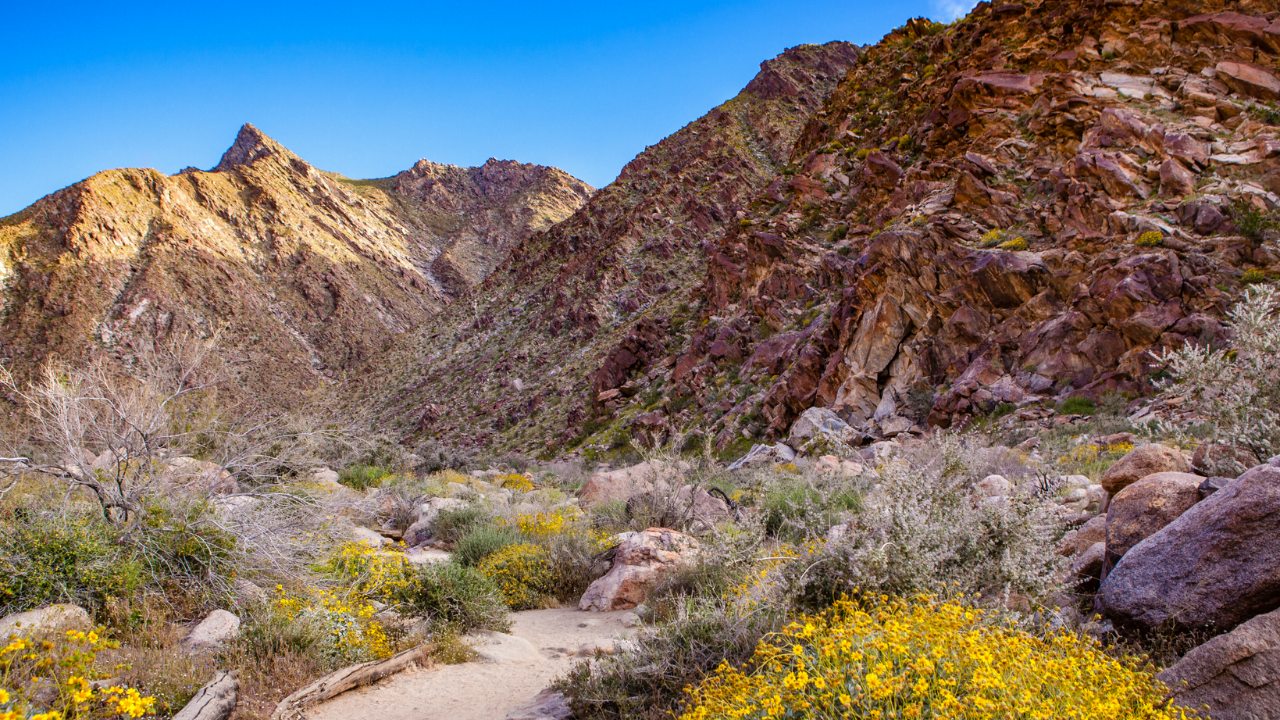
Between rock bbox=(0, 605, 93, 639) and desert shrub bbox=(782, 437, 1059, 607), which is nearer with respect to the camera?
desert shrub bbox=(782, 437, 1059, 607)

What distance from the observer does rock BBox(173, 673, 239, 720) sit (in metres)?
3.34

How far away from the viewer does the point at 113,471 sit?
541 centimetres

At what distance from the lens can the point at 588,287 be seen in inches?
1567

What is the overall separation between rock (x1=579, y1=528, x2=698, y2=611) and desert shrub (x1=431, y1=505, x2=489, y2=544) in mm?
2887

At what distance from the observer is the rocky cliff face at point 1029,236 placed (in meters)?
11.8

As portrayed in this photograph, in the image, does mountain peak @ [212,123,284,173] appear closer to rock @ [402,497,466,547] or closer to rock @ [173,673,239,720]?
rock @ [402,497,466,547]

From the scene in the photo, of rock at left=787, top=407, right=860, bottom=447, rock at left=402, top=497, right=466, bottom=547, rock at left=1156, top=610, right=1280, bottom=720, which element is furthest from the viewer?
A: rock at left=787, top=407, right=860, bottom=447

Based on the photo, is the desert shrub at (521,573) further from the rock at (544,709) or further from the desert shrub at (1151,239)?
the desert shrub at (1151,239)

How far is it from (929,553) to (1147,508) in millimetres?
1525

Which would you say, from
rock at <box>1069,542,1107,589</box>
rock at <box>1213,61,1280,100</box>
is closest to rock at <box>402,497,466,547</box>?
rock at <box>1069,542,1107,589</box>

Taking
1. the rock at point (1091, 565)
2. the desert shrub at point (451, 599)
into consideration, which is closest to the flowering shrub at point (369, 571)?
the desert shrub at point (451, 599)

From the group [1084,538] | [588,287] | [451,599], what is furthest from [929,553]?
[588,287]

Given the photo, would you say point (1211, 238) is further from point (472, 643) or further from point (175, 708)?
point (175, 708)

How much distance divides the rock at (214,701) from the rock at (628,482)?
6.09 metres
